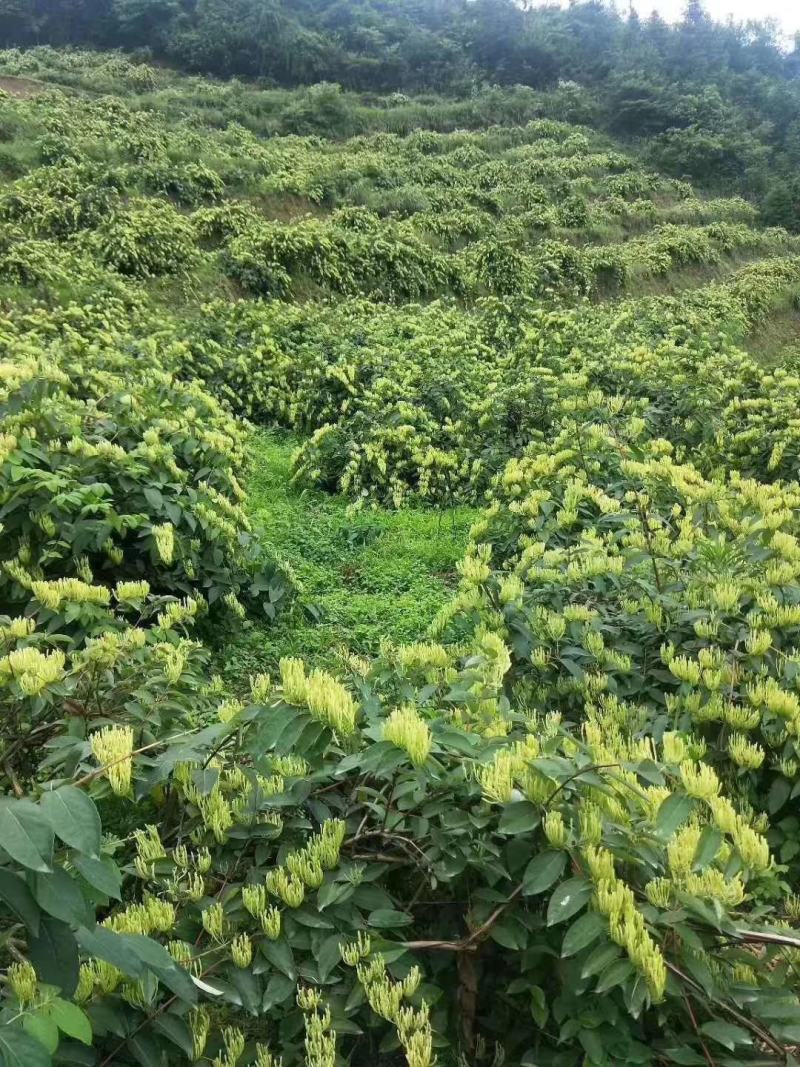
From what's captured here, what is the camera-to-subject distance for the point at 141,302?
719 cm

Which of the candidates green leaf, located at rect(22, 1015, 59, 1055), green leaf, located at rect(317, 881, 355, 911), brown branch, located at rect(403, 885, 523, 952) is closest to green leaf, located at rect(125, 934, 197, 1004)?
green leaf, located at rect(22, 1015, 59, 1055)

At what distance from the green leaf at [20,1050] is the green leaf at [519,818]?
2.22ft

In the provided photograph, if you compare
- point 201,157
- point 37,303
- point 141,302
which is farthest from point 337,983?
point 201,157

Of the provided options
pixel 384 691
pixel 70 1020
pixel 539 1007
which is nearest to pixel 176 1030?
pixel 70 1020

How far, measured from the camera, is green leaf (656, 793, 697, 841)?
1162 millimetres

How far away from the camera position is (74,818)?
0.95 m

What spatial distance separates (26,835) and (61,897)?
0.30 feet

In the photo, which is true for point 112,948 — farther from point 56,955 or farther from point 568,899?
point 568,899

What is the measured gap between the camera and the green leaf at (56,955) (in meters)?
0.95

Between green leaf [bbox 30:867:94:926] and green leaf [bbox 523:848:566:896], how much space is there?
2.03ft

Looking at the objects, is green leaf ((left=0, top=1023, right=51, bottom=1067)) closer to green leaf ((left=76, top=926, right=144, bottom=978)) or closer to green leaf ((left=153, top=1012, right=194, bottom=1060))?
green leaf ((left=76, top=926, right=144, bottom=978))

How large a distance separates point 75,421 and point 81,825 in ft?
9.04

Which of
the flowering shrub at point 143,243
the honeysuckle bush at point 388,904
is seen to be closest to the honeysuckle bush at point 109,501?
the honeysuckle bush at point 388,904

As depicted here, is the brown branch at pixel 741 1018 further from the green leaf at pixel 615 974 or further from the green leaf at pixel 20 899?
the green leaf at pixel 20 899
